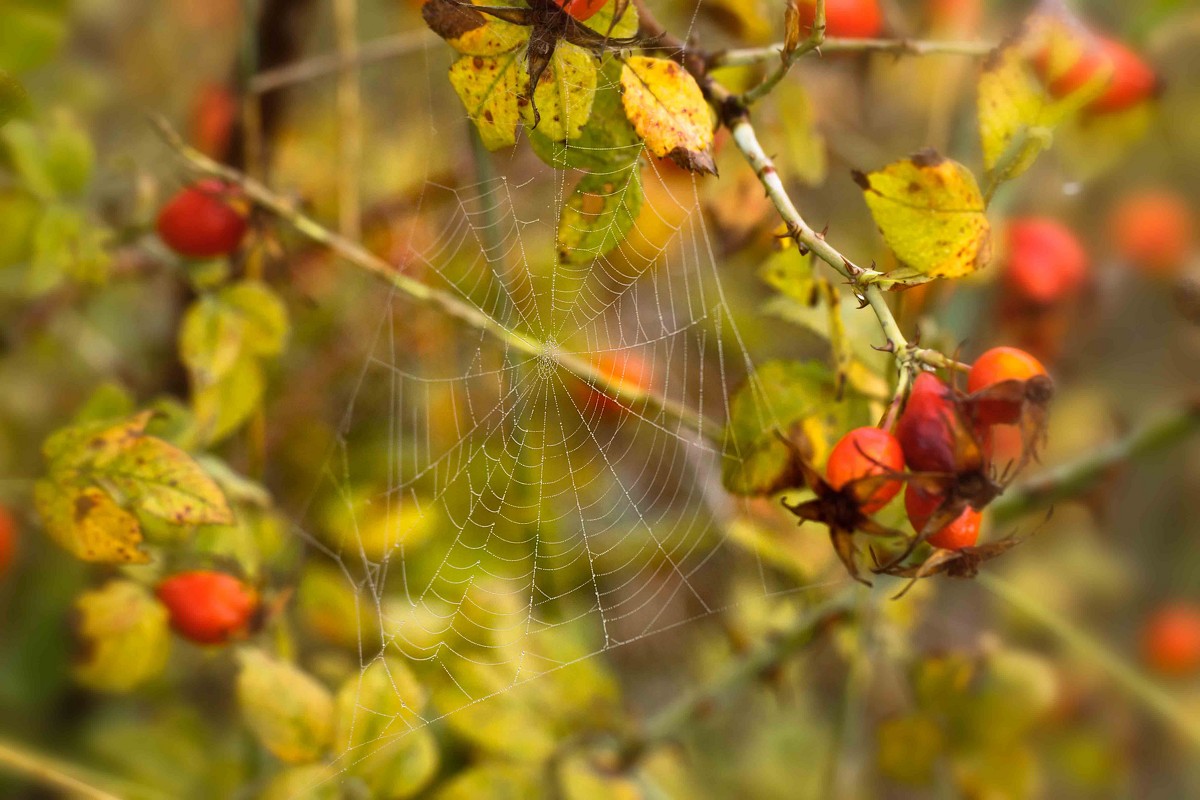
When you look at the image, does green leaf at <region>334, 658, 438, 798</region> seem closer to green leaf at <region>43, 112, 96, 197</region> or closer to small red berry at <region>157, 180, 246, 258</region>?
small red berry at <region>157, 180, 246, 258</region>

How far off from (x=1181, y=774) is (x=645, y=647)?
122 centimetres

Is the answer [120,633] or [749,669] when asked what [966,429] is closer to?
[749,669]

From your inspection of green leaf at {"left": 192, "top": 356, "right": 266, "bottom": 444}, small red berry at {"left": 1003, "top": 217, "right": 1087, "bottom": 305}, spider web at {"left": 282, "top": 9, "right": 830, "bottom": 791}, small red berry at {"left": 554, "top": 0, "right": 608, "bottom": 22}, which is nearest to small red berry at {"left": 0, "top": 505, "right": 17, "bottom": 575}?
spider web at {"left": 282, "top": 9, "right": 830, "bottom": 791}

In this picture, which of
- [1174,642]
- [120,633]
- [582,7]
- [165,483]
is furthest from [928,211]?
[1174,642]

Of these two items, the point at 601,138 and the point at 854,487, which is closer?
the point at 854,487

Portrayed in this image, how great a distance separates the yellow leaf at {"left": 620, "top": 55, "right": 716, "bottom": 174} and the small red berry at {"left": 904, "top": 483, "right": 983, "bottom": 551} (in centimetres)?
20

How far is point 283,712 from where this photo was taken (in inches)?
32.0

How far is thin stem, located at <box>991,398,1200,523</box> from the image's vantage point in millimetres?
1077

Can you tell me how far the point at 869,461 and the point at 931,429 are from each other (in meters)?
0.03

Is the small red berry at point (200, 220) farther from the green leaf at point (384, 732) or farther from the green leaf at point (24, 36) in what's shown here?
the green leaf at point (384, 732)

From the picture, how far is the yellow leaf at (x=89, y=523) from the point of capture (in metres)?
0.71

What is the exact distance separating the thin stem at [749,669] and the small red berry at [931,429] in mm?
475

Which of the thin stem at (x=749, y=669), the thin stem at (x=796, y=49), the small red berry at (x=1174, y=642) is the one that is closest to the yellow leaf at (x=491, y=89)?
the thin stem at (x=796, y=49)

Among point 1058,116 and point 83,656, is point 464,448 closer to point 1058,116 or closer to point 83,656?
point 83,656
